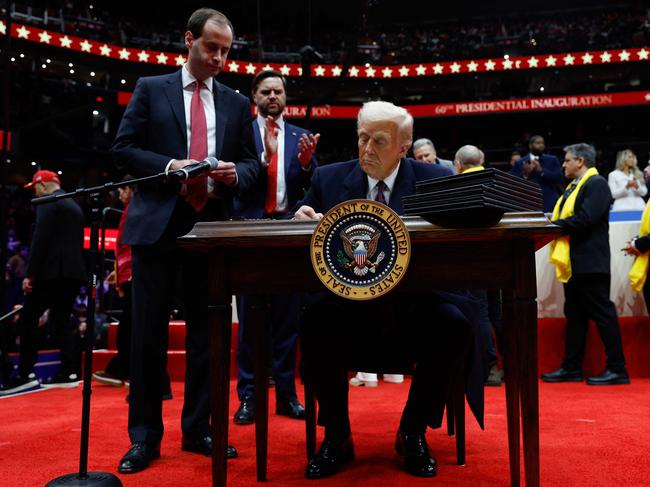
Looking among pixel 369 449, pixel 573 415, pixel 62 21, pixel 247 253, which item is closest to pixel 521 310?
pixel 247 253

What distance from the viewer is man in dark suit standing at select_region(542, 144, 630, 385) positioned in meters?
3.85

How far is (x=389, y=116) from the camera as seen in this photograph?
180cm

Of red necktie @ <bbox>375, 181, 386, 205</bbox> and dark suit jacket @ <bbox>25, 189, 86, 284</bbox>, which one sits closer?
red necktie @ <bbox>375, 181, 386, 205</bbox>

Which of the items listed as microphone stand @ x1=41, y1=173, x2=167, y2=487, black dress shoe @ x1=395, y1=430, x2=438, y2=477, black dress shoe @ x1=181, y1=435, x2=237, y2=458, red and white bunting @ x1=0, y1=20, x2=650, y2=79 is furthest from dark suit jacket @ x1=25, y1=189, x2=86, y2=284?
red and white bunting @ x1=0, y1=20, x2=650, y2=79

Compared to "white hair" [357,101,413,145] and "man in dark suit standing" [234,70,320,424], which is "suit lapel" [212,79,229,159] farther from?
"white hair" [357,101,413,145]

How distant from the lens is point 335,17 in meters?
21.8

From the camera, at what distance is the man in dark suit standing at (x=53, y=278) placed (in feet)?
13.6

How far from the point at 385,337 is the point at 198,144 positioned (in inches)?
36.5

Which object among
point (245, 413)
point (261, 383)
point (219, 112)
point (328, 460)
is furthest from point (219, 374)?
point (245, 413)

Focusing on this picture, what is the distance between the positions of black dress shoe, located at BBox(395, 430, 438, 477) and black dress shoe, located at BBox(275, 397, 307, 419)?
0.95 meters

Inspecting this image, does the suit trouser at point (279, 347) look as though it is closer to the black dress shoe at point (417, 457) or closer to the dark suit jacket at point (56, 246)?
the black dress shoe at point (417, 457)

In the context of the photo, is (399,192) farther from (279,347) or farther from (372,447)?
(279,347)

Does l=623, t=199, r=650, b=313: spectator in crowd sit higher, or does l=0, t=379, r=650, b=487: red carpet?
l=623, t=199, r=650, b=313: spectator in crowd

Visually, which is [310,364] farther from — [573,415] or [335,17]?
[335,17]
